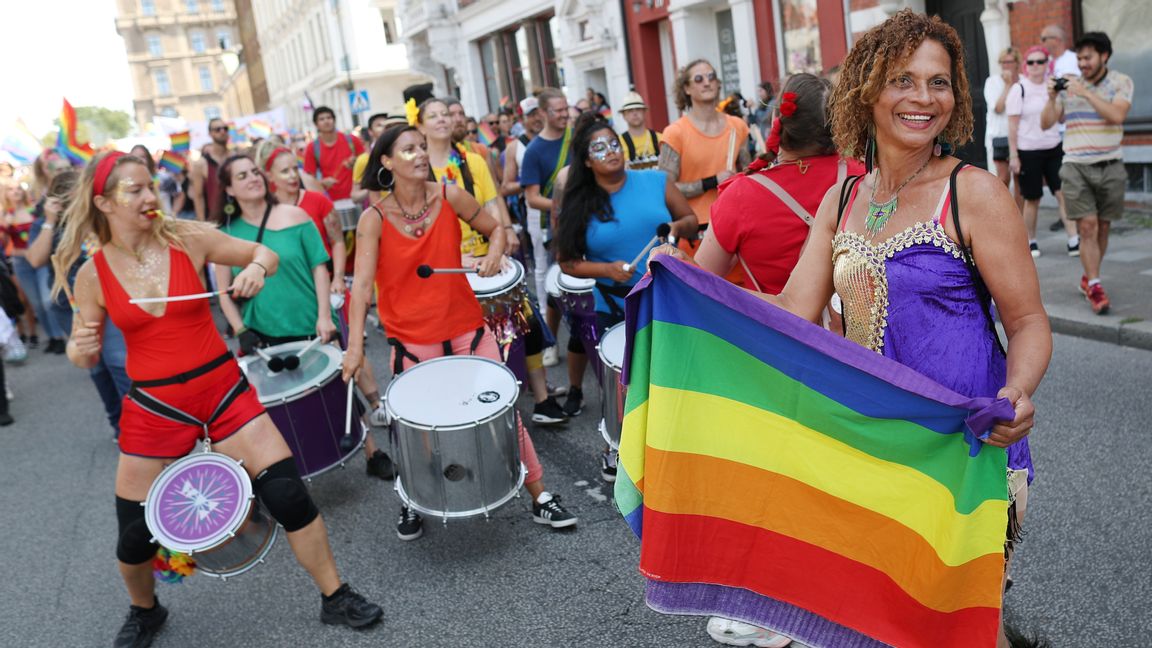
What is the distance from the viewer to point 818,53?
14.4m

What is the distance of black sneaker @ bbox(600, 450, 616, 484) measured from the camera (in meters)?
4.96

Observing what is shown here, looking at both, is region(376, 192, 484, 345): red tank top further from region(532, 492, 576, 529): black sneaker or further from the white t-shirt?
the white t-shirt

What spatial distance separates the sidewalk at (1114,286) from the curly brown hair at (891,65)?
183 inches

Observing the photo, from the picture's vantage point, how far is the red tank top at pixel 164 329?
3818 mm

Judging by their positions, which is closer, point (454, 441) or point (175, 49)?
point (454, 441)

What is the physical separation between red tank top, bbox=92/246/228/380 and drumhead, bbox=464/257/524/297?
6.15ft

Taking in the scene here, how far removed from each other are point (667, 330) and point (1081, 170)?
5849 millimetres

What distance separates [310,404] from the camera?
15.9 feet

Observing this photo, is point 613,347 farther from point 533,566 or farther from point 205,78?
point 205,78

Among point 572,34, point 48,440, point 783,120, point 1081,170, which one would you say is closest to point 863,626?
point 783,120

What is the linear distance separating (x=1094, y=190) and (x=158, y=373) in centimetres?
641

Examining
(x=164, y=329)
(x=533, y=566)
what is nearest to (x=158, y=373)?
(x=164, y=329)

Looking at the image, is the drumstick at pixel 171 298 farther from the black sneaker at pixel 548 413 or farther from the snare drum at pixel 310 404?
the black sneaker at pixel 548 413

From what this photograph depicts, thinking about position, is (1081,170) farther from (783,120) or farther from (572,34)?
(572,34)
